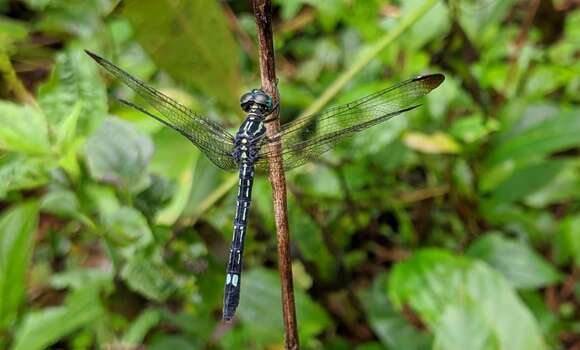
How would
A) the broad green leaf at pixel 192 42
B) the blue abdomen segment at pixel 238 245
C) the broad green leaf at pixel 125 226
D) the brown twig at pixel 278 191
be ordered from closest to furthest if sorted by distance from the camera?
the brown twig at pixel 278 191 → the blue abdomen segment at pixel 238 245 → the broad green leaf at pixel 125 226 → the broad green leaf at pixel 192 42

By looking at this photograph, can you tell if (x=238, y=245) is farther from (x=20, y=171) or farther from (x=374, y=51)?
(x=374, y=51)

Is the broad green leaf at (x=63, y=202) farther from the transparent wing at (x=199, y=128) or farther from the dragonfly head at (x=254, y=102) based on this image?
the dragonfly head at (x=254, y=102)

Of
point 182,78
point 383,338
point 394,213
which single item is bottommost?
point 383,338

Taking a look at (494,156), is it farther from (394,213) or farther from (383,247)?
(383,247)

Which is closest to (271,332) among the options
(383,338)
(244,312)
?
(244,312)

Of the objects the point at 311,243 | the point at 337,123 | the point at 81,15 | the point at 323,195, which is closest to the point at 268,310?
the point at 311,243

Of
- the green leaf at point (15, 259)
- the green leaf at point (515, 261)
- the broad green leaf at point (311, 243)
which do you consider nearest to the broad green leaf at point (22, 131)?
the green leaf at point (15, 259)
